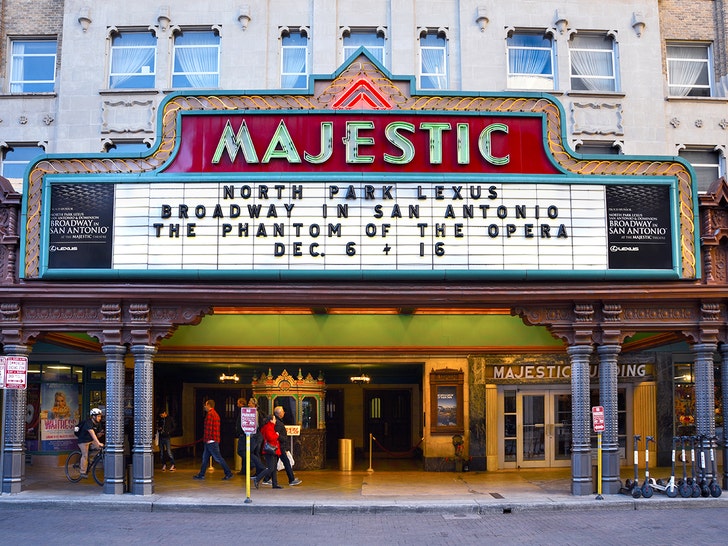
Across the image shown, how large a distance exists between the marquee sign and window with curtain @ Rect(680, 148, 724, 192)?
744 cm

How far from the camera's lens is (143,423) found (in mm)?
17422

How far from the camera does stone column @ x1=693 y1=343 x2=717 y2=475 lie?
17.8 metres

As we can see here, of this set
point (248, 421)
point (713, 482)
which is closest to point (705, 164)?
point (713, 482)

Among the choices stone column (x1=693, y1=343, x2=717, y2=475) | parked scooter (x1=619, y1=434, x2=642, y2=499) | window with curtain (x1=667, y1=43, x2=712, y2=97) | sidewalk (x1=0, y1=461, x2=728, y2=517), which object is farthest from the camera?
window with curtain (x1=667, y1=43, x2=712, y2=97)

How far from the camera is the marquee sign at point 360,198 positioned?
1736 centimetres

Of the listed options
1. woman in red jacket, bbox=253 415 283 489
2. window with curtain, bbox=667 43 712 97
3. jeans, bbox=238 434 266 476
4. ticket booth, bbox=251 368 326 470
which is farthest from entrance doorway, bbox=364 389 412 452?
window with curtain, bbox=667 43 712 97

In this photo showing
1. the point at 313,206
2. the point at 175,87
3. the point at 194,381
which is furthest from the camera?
the point at 194,381

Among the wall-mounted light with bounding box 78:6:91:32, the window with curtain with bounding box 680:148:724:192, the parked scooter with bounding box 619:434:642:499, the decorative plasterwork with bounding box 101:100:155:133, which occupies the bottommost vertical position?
the parked scooter with bounding box 619:434:642:499

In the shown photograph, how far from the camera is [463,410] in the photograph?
23250 millimetres

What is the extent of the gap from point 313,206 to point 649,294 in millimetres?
7209

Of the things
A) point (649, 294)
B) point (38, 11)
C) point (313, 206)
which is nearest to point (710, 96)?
point (649, 294)

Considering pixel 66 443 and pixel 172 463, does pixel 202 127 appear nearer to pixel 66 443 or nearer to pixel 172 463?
pixel 172 463

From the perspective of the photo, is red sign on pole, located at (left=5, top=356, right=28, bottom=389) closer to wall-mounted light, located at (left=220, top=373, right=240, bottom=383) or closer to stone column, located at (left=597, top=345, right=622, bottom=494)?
wall-mounted light, located at (left=220, top=373, right=240, bottom=383)

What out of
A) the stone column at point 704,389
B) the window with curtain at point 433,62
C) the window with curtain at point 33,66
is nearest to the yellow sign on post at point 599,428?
the stone column at point 704,389
